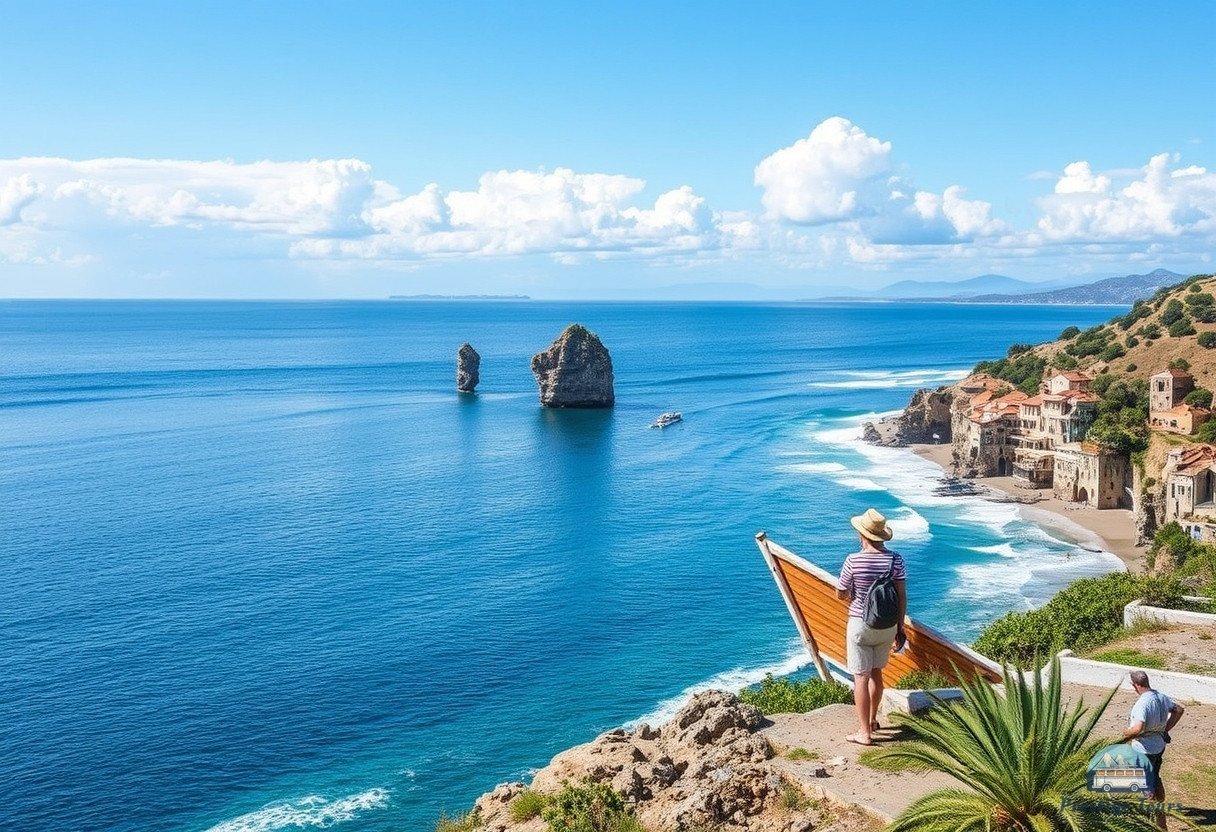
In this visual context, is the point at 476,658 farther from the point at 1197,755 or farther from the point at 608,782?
the point at 1197,755

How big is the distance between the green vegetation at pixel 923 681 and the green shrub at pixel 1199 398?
59637 mm

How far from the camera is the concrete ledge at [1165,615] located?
17375mm

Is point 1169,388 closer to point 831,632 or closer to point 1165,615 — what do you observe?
point 1165,615

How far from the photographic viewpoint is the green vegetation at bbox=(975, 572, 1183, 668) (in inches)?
730

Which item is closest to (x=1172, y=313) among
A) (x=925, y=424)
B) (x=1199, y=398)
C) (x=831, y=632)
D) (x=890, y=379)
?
(x=925, y=424)

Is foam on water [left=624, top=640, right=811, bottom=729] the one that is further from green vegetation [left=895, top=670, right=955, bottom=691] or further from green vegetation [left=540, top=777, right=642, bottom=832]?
green vegetation [left=540, top=777, right=642, bottom=832]

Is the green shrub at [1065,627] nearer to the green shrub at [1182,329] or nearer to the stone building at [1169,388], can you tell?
the stone building at [1169,388]

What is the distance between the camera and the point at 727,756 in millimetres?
11523

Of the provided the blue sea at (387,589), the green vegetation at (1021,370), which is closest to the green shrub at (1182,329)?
the green vegetation at (1021,370)

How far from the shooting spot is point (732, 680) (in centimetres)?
3456

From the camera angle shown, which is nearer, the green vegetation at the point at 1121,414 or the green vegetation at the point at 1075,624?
the green vegetation at the point at 1075,624

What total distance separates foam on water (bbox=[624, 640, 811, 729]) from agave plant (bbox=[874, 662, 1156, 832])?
2281 centimetres

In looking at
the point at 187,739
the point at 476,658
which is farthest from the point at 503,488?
the point at 187,739

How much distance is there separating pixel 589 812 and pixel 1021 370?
285ft
